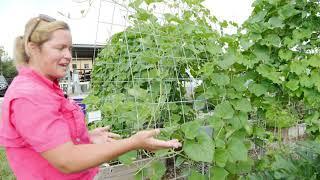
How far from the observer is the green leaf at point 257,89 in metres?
2.31

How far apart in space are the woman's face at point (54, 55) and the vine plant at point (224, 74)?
1.96ft

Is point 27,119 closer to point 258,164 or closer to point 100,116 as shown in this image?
point 100,116

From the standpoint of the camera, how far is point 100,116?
7.89 ft

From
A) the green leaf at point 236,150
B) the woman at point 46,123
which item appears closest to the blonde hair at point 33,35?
the woman at point 46,123

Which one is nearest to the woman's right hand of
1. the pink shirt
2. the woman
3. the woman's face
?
the woman

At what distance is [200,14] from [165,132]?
3.12ft

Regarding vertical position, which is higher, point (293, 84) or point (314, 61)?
point (314, 61)

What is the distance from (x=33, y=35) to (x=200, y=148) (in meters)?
0.91

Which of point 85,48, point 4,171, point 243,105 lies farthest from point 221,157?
point 4,171

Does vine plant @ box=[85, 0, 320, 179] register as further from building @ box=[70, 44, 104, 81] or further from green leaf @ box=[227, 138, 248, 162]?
building @ box=[70, 44, 104, 81]

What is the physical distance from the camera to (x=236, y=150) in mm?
2041

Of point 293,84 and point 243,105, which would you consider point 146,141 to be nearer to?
point 243,105

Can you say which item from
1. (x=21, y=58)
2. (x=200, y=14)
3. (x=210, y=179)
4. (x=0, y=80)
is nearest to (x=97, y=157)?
(x=21, y=58)

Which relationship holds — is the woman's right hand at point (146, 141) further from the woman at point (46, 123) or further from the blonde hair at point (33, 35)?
the blonde hair at point (33, 35)
